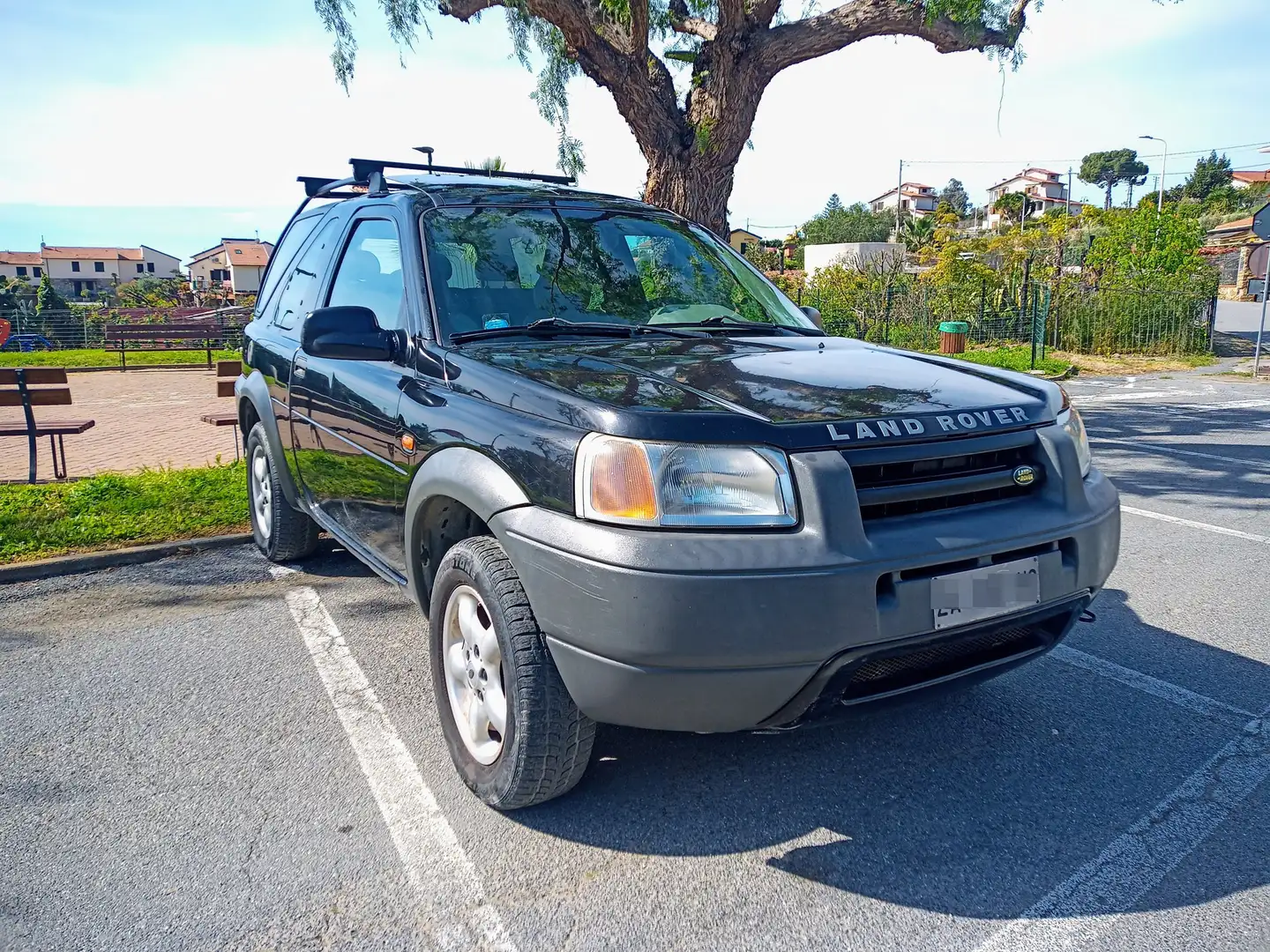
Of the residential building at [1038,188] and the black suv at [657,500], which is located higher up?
the residential building at [1038,188]

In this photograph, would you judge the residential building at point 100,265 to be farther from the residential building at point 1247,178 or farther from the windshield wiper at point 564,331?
the windshield wiper at point 564,331

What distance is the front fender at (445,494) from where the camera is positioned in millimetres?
2596

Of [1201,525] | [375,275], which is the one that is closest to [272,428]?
[375,275]

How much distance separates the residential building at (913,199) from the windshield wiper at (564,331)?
430 ft

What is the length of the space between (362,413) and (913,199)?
13990cm

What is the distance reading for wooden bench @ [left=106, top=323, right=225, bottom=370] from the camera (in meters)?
22.2

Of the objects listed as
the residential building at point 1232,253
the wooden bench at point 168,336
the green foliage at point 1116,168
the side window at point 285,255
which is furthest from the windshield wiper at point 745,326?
the green foliage at point 1116,168

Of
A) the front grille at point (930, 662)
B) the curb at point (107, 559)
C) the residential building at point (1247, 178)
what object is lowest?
the curb at point (107, 559)

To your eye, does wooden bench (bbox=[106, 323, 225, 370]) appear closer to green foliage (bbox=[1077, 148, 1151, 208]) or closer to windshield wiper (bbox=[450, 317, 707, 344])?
windshield wiper (bbox=[450, 317, 707, 344])

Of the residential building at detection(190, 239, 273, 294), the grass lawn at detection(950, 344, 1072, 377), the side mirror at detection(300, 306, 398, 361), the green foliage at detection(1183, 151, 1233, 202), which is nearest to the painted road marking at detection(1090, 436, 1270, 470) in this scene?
the grass lawn at detection(950, 344, 1072, 377)

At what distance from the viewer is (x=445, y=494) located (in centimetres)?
281

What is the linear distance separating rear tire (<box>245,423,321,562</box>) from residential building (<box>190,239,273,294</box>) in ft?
297

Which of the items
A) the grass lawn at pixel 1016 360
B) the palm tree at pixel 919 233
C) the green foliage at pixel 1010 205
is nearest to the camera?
the grass lawn at pixel 1016 360

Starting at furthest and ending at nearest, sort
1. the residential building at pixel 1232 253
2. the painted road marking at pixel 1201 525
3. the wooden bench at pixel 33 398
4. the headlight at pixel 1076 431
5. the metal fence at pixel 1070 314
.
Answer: the residential building at pixel 1232 253 → the metal fence at pixel 1070 314 → the wooden bench at pixel 33 398 → the painted road marking at pixel 1201 525 → the headlight at pixel 1076 431
